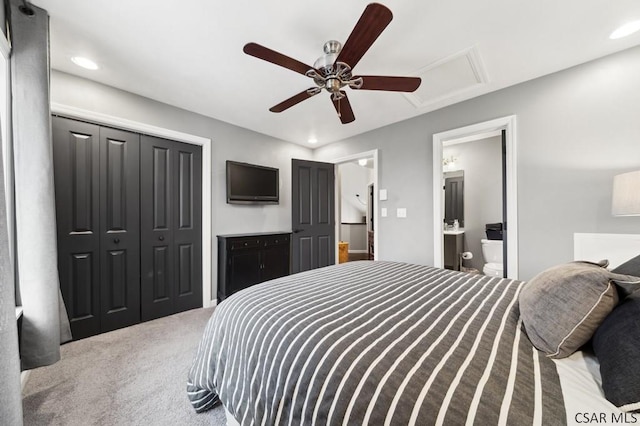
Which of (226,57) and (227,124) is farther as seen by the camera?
(227,124)

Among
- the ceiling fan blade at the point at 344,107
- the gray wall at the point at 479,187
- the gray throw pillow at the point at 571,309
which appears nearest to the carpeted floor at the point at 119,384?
the gray throw pillow at the point at 571,309

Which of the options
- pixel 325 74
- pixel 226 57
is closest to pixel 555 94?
pixel 325 74

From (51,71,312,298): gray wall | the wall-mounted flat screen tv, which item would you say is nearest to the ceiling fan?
(51,71,312,298): gray wall

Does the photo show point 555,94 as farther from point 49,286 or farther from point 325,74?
point 49,286

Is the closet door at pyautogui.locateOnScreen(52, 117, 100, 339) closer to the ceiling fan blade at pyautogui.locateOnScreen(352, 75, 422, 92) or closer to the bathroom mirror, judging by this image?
the ceiling fan blade at pyautogui.locateOnScreen(352, 75, 422, 92)

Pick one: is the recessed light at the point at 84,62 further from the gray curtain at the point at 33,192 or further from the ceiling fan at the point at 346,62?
the ceiling fan at the point at 346,62

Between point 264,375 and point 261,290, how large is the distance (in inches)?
19.1

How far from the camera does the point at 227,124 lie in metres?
3.21

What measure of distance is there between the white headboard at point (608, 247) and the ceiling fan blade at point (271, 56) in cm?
261

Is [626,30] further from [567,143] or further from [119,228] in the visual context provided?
[119,228]

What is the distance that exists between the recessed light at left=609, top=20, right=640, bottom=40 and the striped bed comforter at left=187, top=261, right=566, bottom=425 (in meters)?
1.95

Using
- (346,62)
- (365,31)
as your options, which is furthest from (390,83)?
(365,31)

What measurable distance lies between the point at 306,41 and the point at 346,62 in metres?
0.45

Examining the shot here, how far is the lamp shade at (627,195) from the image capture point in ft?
4.83
